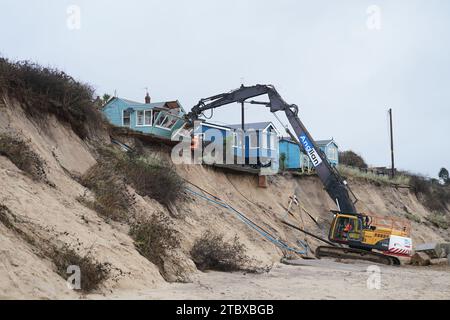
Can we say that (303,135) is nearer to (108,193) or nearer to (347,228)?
(347,228)

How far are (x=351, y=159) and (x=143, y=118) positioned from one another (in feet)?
110

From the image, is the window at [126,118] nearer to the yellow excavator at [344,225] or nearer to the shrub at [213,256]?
the yellow excavator at [344,225]

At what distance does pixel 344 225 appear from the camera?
2356 centimetres

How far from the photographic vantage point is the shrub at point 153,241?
1300 centimetres

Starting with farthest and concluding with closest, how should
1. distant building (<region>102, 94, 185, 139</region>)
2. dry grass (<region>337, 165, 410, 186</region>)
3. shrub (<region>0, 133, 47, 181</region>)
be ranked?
dry grass (<region>337, 165, 410, 186</region>), distant building (<region>102, 94, 185, 139</region>), shrub (<region>0, 133, 47, 181</region>)

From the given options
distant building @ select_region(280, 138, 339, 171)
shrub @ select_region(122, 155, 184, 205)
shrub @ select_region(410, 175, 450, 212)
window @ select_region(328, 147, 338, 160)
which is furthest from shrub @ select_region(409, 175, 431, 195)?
shrub @ select_region(122, 155, 184, 205)

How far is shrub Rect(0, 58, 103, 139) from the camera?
57.4ft

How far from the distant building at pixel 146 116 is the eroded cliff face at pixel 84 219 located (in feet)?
24.0

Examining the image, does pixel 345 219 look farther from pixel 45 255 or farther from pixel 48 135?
pixel 45 255

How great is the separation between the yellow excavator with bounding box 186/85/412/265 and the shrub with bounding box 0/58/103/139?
8.48 m

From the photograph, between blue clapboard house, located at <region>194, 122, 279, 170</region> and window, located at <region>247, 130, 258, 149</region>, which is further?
window, located at <region>247, 130, 258, 149</region>

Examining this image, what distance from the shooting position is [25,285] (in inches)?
322

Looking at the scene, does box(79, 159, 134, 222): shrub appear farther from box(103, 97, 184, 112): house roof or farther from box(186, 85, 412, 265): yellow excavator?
box(103, 97, 184, 112): house roof
